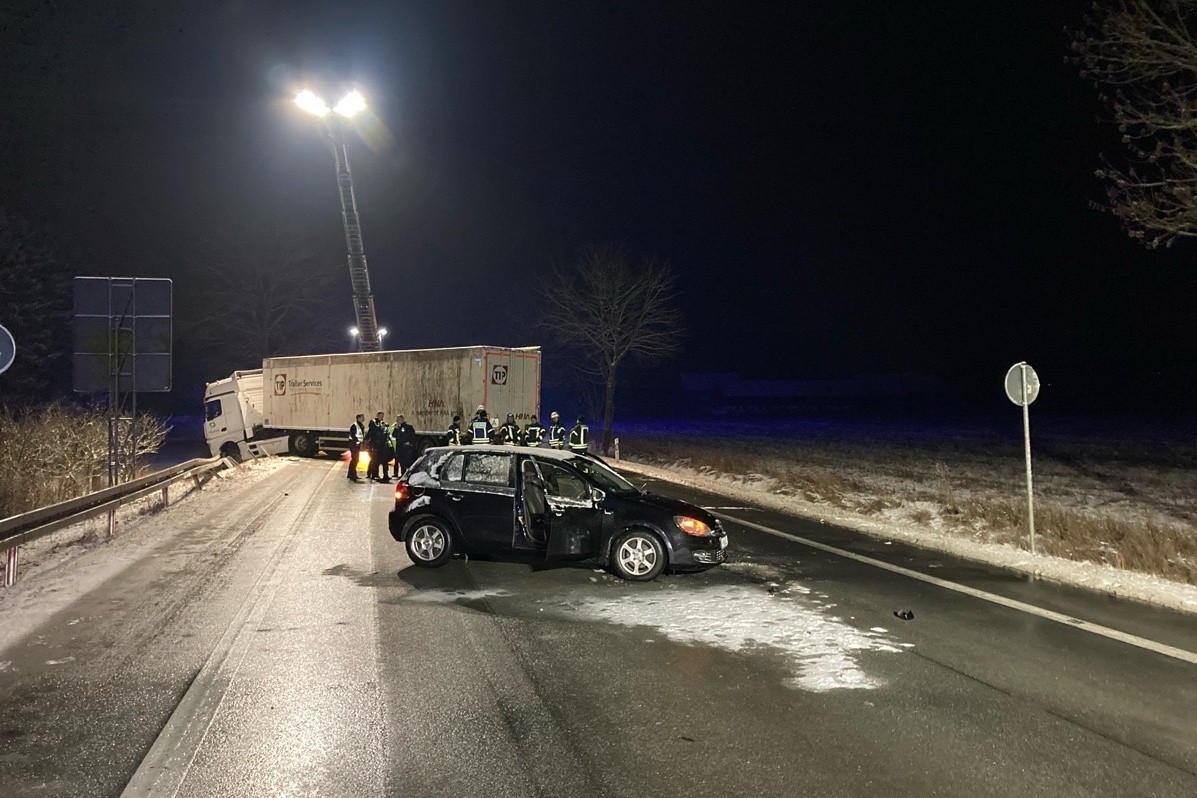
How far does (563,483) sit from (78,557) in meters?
6.21

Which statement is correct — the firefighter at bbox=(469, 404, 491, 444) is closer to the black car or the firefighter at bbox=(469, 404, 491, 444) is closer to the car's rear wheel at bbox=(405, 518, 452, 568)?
the black car

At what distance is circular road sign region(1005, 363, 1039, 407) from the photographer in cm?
1171

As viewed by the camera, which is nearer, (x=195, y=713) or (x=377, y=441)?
(x=195, y=713)

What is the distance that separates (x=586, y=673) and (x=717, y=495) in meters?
12.9

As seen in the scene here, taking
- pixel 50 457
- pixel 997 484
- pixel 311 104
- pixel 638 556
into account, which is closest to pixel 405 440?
pixel 50 457

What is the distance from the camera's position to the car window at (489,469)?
9.70 m

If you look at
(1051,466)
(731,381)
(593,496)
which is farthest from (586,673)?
(731,381)

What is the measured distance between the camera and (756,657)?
6.22 meters

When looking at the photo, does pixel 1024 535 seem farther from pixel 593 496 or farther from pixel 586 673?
pixel 586 673

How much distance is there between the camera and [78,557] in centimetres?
1046

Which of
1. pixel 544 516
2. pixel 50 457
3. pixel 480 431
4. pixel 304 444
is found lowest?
pixel 544 516

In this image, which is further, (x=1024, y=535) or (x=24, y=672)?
(x=1024, y=535)

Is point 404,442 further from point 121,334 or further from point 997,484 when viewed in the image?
point 997,484

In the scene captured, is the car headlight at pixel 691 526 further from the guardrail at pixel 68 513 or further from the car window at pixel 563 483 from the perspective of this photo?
the guardrail at pixel 68 513
